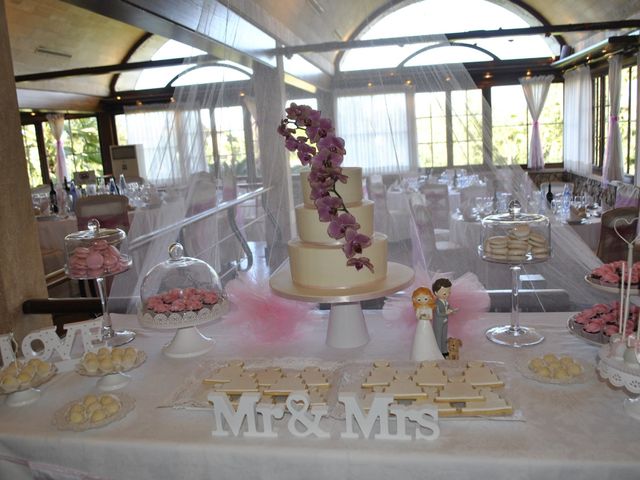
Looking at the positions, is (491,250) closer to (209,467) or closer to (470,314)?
(470,314)

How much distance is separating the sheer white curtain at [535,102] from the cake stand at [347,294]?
951cm

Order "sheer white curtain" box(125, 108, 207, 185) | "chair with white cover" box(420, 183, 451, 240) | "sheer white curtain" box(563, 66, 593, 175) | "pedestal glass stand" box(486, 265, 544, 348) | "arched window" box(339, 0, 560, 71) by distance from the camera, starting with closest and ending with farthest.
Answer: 1. "pedestal glass stand" box(486, 265, 544, 348)
2. "sheer white curtain" box(125, 108, 207, 185)
3. "chair with white cover" box(420, 183, 451, 240)
4. "sheer white curtain" box(563, 66, 593, 175)
5. "arched window" box(339, 0, 560, 71)

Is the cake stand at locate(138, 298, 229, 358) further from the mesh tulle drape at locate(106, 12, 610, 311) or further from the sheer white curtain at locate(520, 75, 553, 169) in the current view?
the sheer white curtain at locate(520, 75, 553, 169)

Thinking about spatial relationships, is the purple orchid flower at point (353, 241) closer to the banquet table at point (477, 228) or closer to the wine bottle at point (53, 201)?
the banquet table at point (477, 228)

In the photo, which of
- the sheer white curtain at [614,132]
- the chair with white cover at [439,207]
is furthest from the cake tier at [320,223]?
the sheer white curtain at [614,132]

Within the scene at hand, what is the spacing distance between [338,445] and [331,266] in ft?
2.16

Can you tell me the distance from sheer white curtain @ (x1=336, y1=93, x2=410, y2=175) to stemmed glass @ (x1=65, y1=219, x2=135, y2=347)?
1.83 metres

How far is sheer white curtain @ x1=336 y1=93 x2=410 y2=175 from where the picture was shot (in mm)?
3682

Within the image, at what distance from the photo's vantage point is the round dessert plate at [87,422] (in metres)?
1.59

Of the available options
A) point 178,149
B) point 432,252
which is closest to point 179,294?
point 178,149

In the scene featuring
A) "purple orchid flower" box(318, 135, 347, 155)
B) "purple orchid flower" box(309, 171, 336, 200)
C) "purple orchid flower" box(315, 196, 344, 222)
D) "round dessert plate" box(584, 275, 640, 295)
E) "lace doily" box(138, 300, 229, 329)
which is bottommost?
"lace doily" box(138, 300, 229, 329)

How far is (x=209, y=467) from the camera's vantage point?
1482 millimetres

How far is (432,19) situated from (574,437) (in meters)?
9.80

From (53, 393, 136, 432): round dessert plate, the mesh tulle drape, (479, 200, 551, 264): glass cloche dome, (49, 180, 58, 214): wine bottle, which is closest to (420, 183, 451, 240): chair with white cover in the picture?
the mesh tulle drape
